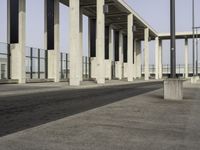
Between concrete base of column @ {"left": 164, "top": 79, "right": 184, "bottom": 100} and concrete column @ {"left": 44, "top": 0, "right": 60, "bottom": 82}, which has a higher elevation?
concrete column @ {"left": 44, "top": 0, "right": 60, "bottom": 82}

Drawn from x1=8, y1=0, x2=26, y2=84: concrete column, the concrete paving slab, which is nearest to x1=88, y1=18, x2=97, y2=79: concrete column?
x1=8, y1=0, x2=26, y2=84: concrete column

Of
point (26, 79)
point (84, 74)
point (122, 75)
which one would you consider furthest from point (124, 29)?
point (26, 79)

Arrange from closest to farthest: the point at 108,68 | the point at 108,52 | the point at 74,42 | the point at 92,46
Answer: the point at 74,42
the point at 92,46
the point at 108,68
the point at 108,52

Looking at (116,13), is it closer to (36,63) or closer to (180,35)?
(36,63)

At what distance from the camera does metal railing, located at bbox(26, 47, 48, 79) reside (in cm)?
4584

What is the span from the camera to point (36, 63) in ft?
159

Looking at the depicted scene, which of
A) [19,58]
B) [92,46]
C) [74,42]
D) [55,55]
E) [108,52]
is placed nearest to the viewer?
[74,42]

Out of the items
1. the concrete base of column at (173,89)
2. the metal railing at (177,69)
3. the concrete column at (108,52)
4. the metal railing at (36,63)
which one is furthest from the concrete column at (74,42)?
the metal railing at (177,69)

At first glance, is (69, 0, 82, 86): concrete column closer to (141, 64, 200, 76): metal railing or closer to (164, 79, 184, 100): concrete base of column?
(164, 79, 184, 100): concrete base of column

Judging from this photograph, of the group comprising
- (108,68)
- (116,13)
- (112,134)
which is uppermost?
(116,13)

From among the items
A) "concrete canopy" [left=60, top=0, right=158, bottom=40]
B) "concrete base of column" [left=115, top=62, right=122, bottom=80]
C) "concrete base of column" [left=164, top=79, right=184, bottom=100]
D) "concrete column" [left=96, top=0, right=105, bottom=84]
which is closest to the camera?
"concrete base of column" [left=164, top=79, right=184, bottom=100]

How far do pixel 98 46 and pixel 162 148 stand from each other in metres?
44.9

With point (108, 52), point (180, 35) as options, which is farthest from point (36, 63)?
point (180, 35)

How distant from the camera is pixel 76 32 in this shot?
134ft
